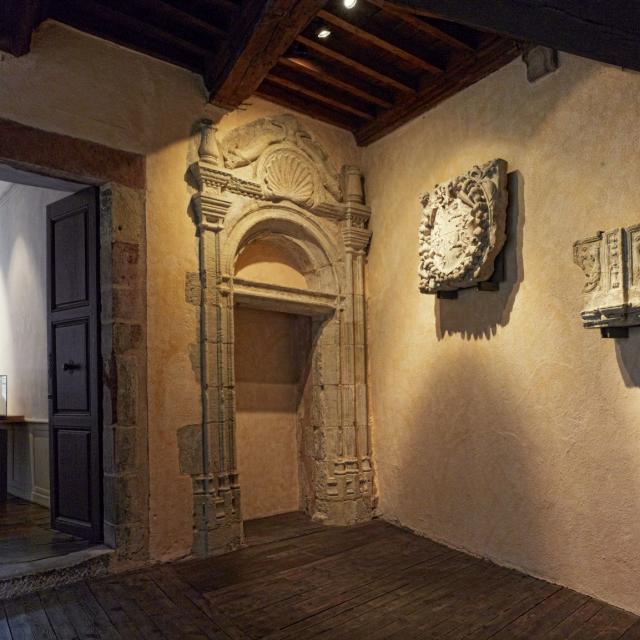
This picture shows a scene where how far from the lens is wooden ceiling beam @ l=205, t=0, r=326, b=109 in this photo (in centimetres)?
310

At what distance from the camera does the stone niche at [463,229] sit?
3.56 meters

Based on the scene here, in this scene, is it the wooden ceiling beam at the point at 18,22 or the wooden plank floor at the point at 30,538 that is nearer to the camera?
the wooden ceiling beam at the point at 18,22

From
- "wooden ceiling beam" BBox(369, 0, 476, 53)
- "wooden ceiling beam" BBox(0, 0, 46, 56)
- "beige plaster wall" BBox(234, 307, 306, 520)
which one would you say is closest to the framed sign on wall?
"beige plaster wall" BBox(234, 307, 306, 520)

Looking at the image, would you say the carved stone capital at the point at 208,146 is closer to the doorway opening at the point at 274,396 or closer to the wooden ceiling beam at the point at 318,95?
the wooden ceiling beam at the point at 318,95

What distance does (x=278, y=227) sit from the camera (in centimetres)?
447

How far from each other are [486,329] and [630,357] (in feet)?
3.15

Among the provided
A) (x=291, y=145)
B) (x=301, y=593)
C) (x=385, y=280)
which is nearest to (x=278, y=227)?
(x=291, y=145)

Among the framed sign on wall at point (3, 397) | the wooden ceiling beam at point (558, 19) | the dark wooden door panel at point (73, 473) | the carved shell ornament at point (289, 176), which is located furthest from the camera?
the framed sign on wall at point (3, 397)

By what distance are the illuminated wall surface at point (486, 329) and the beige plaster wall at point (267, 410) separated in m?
0.86

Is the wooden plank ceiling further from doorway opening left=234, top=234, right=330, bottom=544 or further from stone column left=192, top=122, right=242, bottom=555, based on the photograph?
doorway opening left=234, top=234, right=330, bottom=544

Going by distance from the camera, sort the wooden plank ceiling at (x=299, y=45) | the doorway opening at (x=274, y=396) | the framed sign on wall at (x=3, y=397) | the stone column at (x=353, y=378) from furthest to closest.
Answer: the framed sign on wall at (x=3, y=397)
the doorway opening at (x=274, y=396)
the stone column at (x=353, y=378)
the wooden plank ceiling at (x=299, y=45)

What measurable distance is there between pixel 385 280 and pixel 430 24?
6.12 ft

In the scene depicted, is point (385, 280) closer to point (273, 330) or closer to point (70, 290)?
point (273, 330)

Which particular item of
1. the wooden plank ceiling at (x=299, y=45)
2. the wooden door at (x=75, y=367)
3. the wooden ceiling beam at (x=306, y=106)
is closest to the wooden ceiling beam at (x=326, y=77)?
the wooden plank ceiling at (x=299, y=45)
